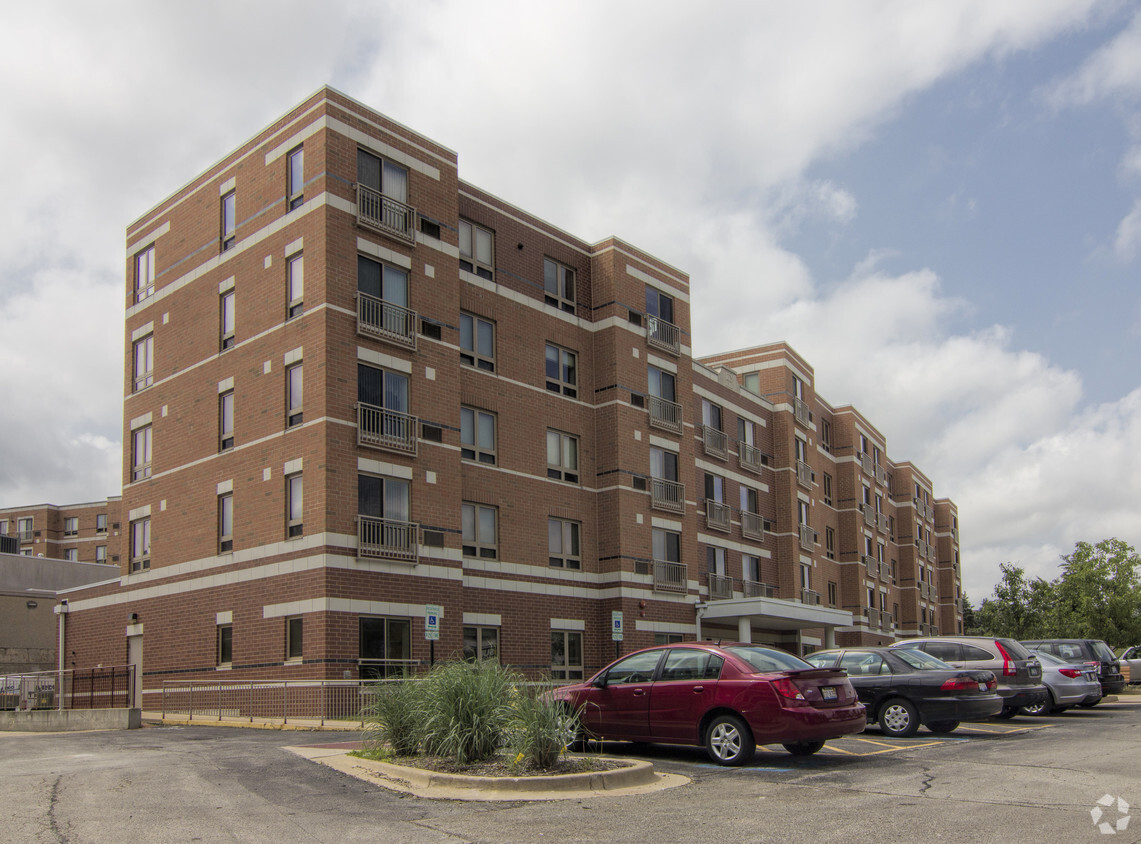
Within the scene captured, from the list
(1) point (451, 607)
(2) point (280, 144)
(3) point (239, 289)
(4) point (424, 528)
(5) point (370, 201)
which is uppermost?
(2) point (280, 144)

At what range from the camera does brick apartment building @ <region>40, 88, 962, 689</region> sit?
2659 centimetres

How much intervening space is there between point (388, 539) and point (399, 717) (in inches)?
527

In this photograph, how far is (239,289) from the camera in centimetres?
2952

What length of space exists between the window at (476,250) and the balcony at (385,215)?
2916 mm

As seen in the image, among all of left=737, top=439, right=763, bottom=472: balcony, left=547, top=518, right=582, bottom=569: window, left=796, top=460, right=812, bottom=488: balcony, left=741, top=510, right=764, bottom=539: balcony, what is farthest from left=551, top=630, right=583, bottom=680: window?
left=796, top=460, right=812, bottom=488: balcony

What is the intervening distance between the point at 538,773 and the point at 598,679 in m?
3.43

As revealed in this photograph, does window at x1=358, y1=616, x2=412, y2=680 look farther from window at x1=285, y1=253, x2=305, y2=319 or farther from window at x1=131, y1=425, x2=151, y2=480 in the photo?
window at x1=131, y1=425, x2=151, y2=480

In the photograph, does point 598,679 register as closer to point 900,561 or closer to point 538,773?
Result: point 538,773

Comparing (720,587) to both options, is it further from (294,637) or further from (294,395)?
(294,395)

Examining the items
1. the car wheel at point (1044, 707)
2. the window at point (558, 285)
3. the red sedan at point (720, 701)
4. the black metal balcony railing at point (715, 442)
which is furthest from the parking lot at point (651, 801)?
the black metal balcony railing at point (715, 442)

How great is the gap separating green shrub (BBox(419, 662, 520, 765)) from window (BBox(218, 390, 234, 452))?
17886 millimetres

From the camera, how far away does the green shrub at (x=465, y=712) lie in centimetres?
1253

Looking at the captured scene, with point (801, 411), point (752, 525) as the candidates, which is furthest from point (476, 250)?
point (801, 411)

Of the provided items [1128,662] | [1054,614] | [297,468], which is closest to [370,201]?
[297,468]
